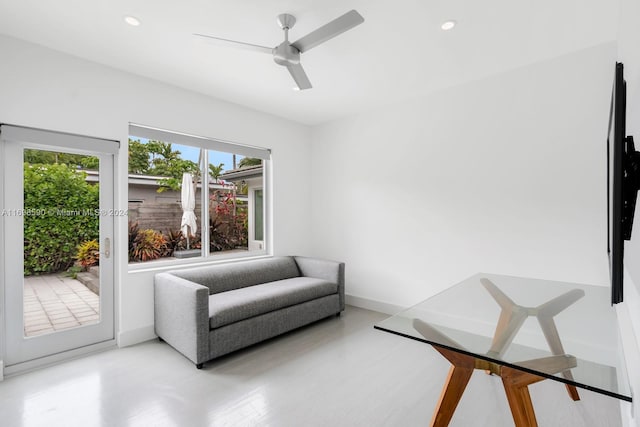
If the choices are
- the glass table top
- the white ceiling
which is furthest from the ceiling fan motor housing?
the glass table top

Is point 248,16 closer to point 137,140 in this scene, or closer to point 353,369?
point 137,140

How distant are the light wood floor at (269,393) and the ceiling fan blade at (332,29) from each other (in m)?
2.42

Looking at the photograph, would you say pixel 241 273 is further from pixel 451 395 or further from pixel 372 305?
pixel 451 395

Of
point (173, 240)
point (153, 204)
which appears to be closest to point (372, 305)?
point (173, 240)

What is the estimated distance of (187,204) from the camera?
12.0 ft

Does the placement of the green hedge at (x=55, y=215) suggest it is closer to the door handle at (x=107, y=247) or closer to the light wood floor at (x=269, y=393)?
the door handle at (x=107, y=247)

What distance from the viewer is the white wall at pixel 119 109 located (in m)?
2.49

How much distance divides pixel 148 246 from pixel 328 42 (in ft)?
9.02

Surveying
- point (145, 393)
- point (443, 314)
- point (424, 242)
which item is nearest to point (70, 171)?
point (145, 393)

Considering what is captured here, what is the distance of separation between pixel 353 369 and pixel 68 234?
280 cm

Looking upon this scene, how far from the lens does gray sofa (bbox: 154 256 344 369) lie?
2592 mm

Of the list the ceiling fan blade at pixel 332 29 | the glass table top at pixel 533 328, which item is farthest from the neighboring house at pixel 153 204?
the glass table top at pixel 533 328

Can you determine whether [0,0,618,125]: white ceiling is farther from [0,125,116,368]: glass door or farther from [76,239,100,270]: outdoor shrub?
[76,239,100,270]: outdoor shrub

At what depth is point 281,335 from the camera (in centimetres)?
330
